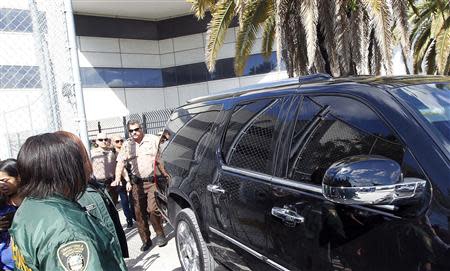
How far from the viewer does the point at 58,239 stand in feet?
4.39

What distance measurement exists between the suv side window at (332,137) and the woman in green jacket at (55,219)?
1.19 m

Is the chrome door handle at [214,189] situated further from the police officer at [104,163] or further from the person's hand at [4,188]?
the police officer at [104,163]

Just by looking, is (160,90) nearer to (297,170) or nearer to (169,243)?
(169,243)

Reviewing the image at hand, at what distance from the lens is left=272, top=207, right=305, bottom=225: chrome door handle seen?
7.47ft

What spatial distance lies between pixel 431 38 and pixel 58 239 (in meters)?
14.5

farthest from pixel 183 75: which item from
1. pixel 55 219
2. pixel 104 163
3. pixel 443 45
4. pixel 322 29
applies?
pixel 55 219

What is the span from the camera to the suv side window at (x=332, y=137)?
2061 mm

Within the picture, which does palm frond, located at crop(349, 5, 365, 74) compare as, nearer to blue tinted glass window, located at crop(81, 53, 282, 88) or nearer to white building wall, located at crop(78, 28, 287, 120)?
white building wall, located at crop(78, 28, 287, 120)

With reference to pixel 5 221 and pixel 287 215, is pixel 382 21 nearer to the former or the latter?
pixel 287 215

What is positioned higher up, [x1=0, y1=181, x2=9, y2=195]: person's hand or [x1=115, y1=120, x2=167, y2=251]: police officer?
[x1=0, y1=181, x2=9, y2=195]: person's hand

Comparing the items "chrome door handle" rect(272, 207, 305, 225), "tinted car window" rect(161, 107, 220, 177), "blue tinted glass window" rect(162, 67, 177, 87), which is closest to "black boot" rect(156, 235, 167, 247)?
"tinted car window" rect(161, 107, 220, 177)

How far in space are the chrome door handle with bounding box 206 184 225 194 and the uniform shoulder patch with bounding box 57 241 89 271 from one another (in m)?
1.88

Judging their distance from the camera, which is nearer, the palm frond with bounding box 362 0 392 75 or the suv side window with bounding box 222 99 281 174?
the suv side window with bounding box 222 99 281 174

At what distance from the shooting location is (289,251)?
93.4 inches
